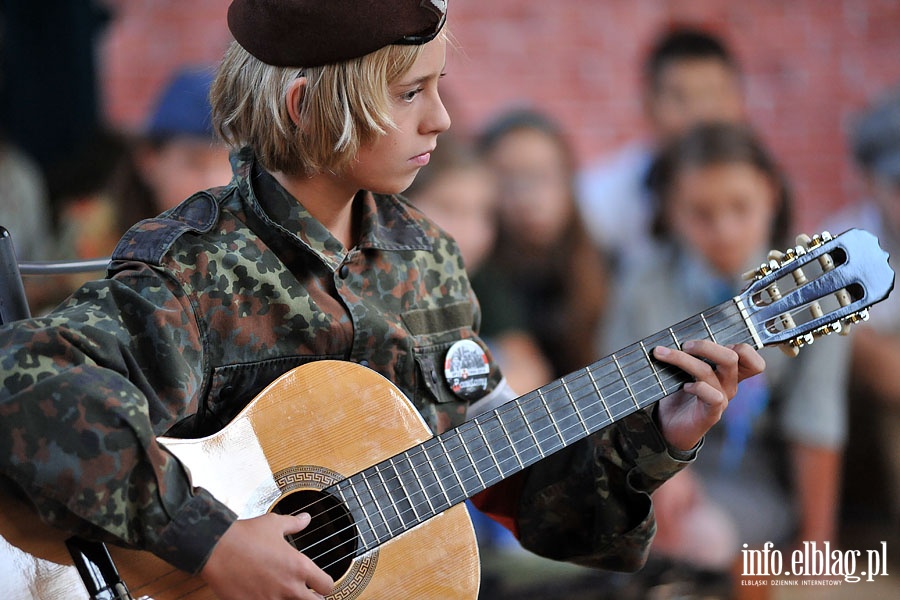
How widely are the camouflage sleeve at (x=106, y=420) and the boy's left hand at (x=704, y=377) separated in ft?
2.56

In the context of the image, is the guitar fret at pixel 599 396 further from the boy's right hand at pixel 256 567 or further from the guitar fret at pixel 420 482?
the boy's right hand at pixel 256 567

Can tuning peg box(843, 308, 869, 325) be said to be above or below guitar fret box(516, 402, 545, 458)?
below

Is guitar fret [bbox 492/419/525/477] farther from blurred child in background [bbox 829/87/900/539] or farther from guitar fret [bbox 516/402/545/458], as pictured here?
blurred child in background [bbox 829/87/900/539]

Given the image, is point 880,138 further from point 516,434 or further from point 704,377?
point 516,434

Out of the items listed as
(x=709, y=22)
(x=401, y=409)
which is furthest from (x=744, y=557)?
(x=401, y=409)

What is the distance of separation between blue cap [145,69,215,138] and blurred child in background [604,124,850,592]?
1942 millimetres

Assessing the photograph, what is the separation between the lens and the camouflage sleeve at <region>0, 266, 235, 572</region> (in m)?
1.38

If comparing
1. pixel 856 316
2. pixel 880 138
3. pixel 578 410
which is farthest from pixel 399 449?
pixel 880 138

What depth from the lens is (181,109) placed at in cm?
411

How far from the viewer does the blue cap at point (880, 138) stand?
4.59 meters

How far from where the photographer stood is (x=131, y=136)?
416 cm

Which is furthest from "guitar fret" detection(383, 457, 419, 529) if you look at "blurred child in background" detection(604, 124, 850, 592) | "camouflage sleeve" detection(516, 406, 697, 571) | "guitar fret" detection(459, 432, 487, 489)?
"blurred child in background" detection(604, 124, 850, 592)

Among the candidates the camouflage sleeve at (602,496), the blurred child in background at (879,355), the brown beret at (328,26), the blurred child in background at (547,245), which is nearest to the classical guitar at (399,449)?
the camouflage sleeve at (602,496)

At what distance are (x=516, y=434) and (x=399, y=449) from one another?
20 cm
